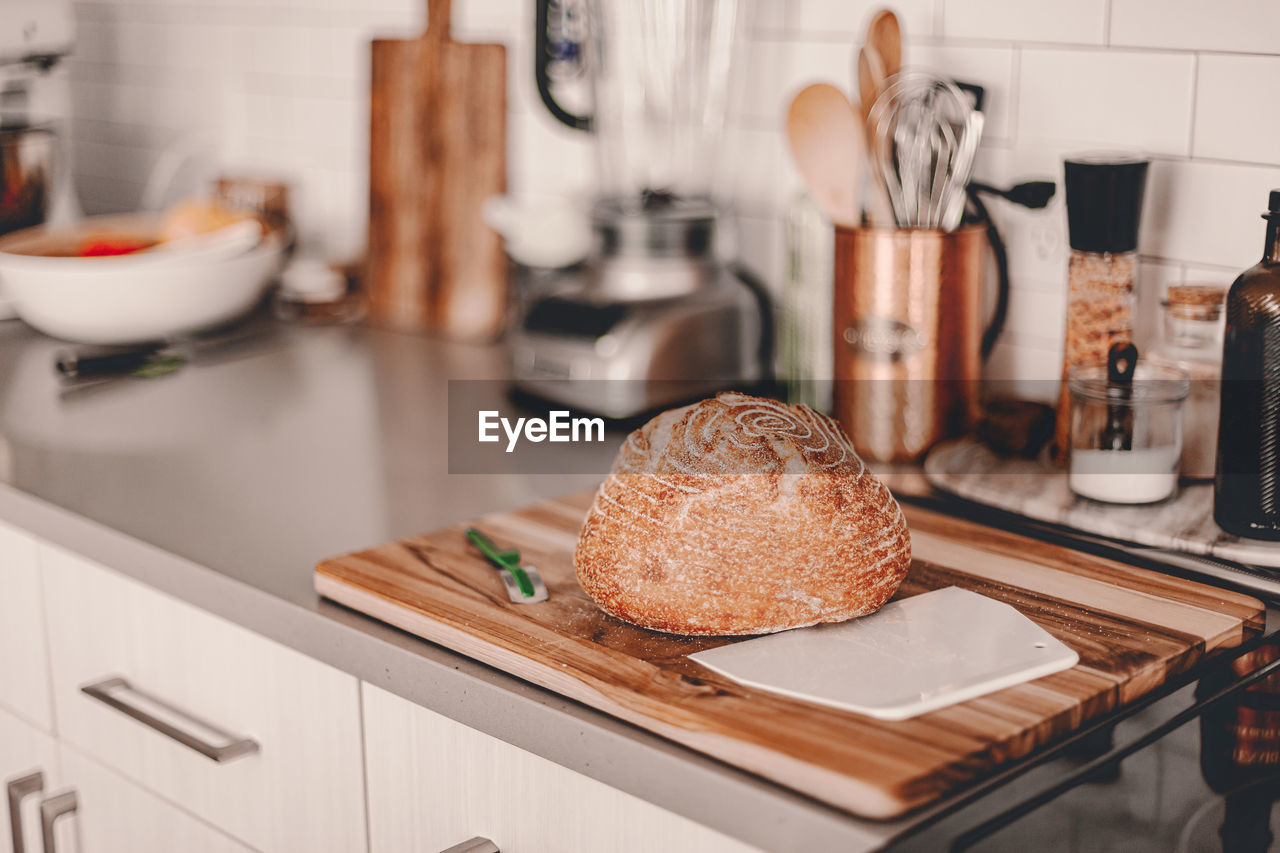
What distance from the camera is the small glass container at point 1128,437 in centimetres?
94

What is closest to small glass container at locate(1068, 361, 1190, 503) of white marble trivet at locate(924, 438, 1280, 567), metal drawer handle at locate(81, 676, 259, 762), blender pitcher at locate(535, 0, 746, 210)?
white marble trivet at locate(924, 438, 1280, 567)

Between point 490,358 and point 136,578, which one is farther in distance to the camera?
point 490,358

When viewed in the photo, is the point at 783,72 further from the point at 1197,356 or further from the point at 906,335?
the point at 1197,356

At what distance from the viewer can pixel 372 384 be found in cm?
142

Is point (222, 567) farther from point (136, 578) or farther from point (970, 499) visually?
point (970, 499)

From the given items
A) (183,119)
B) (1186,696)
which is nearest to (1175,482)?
(1186,696)

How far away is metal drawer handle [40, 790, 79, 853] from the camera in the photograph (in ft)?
3.71

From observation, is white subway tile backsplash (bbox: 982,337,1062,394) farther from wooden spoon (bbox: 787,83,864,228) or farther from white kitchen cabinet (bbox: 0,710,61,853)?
white kitchen cabinet (bbox: 0,710,61,853)

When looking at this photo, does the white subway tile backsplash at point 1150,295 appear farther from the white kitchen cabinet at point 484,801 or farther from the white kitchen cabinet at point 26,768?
the white kitchen cabinet at point 26,768

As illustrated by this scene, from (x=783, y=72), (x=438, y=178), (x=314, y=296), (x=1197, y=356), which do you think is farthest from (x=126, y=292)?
(x=1197, y=356)

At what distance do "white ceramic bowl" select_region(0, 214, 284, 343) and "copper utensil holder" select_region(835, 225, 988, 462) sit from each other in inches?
30.7

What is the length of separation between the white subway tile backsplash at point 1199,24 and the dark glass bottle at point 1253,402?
0.59 feet

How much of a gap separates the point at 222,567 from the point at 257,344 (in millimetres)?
699

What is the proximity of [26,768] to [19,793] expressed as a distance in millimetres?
29
